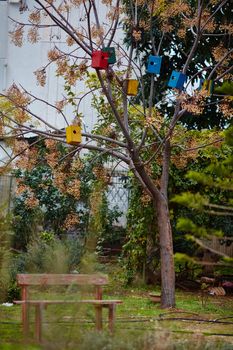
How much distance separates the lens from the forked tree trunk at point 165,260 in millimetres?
10070

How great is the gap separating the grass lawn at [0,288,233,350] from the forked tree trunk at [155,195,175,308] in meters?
0.22

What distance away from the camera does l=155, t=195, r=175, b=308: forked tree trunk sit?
1007 cm

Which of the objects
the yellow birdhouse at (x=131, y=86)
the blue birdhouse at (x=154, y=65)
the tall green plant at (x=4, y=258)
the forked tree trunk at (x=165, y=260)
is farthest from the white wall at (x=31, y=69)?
the tall green plant at (x=4, y=258)

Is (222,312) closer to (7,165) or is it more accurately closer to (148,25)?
(7,165)

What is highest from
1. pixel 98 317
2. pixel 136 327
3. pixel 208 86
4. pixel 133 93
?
pixel 208 86

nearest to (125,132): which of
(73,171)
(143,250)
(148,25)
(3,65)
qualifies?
(73,171)

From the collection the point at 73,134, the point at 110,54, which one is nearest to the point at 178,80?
the point at 110,54

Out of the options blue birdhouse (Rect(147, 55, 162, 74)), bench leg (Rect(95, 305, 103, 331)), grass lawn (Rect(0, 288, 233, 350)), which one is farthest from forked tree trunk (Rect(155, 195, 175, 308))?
bench leg (Rect(95, 305, 103, 331))

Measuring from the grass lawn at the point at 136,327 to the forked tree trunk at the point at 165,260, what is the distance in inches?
8.8

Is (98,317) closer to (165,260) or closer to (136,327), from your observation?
(136,327)

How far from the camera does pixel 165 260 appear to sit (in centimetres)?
1018

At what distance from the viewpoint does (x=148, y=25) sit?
11.0 metres

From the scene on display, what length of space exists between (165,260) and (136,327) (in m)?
3.04

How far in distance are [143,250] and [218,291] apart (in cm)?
145
